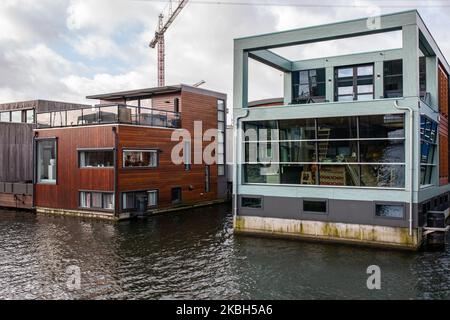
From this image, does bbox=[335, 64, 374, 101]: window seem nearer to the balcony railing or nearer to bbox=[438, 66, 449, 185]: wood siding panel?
bbox=[438, 66, 449, 185]: wood siding panel

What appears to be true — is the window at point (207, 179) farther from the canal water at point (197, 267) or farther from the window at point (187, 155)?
the canal water at point (197, 267)

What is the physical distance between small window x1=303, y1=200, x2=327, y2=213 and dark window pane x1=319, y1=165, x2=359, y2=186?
2.70 ft

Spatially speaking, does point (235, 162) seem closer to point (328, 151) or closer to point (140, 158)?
point (328, 151)

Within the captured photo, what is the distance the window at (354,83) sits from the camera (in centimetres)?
Result: 2373

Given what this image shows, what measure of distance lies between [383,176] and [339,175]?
1.70m

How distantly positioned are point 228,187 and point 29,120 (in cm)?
1612

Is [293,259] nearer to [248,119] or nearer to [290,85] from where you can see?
[248,119]

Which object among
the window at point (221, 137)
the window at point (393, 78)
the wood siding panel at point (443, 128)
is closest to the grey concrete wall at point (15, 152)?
the window at point (221, 137)

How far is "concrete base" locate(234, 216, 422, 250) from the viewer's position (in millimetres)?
14914

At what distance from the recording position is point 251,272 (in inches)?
485

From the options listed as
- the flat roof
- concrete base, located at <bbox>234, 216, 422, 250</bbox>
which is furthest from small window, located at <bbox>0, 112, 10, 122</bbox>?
concrete base, located at <bbox>234, 216, 422, 250</bbox>
